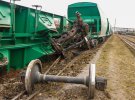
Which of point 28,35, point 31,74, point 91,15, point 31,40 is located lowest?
point 31,74

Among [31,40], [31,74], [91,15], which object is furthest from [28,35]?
[91,15]

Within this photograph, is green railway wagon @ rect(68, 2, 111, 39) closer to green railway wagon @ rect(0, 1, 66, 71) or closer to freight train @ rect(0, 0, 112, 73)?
freight train @ rect(0, 0, 112, 73)

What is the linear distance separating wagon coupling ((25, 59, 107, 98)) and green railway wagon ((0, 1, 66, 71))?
1035 mm

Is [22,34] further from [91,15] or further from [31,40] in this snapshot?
[91,15]

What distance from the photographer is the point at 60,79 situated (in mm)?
6027

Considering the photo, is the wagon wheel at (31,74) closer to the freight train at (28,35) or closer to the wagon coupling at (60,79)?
the wagon coupling at (60,79)

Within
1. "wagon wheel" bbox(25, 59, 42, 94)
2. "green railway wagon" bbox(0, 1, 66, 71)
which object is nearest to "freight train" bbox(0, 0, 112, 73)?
"green railway wagon" bbox(0, 1, 66, 71)

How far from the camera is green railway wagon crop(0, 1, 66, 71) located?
7209 millimetres

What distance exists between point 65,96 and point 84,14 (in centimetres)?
1415

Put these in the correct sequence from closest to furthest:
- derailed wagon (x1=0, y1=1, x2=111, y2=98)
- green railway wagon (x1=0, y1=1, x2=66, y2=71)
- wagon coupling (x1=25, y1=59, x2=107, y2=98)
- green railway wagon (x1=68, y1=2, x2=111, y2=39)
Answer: wagon coupling (x1=25, y1=59, x2=107, y2=98) < derailed wagon (x1=0, y1=1, x2=111, y2=98) < green railway wagon (x1=0, y1=1, x2=66, y2=71) < green railway wagon (x1=68, y1=2, x2=111, y2=39)

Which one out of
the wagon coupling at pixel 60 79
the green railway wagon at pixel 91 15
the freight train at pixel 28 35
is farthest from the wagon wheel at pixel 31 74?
the green railway wagon at pixel 91 15

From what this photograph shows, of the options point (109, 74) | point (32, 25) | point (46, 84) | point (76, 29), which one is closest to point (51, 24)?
point (32, 25)

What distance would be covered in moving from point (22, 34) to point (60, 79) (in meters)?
3.19

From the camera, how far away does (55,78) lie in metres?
6.08
